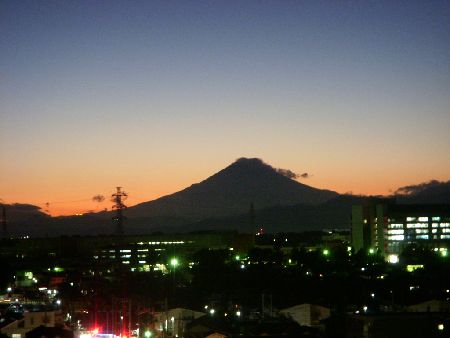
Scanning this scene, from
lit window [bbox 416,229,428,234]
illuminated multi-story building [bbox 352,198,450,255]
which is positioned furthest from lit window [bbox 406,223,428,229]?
lit window [bbox 416,229,428,234]

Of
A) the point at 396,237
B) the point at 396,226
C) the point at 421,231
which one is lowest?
the point at 396,237

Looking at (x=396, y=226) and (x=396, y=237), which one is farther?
(x=396, y=226)

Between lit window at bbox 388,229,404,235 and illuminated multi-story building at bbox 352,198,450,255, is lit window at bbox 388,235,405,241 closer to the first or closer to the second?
illuminated multi-story building at bbox 352,198,450,255

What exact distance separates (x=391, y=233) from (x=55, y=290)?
2777 cm

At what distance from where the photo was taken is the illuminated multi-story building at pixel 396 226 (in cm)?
4847

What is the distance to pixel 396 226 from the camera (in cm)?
4900

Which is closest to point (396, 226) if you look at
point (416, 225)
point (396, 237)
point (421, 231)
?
point (396, 237)

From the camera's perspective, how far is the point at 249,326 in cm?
1320

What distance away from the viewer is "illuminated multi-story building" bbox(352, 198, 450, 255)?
4847 centimetres

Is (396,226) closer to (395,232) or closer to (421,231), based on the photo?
(395,232)

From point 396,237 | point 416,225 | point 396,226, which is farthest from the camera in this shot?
point 416,225

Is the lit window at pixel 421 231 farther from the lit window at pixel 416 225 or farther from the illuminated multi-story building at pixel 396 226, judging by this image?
the lit window at pixel 416 225

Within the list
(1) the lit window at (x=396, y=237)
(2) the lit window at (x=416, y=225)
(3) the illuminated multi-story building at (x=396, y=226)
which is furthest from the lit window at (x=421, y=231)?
(1) the lit window at (x=396, y=237)

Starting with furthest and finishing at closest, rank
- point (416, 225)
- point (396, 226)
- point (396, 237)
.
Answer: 1. point (416, 225)
2. point (396, 226)
3. point (396, 237)
